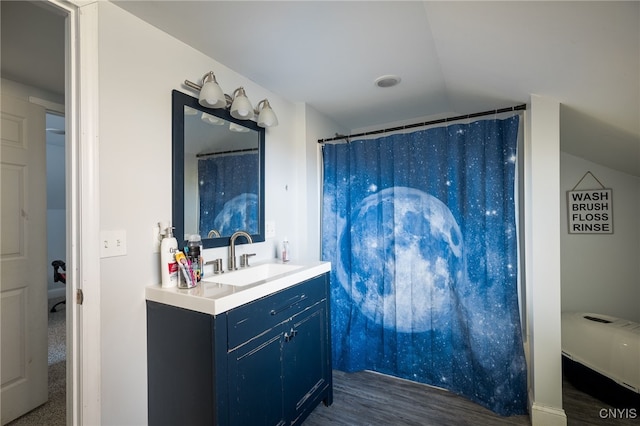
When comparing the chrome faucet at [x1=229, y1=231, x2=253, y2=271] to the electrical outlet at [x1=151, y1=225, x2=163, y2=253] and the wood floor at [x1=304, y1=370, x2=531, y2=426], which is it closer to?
the electrical outlet at [x1=151, y1=225, x2=163, y2=253]

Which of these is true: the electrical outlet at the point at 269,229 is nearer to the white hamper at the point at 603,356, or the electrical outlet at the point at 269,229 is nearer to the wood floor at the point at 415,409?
the wood floor at the point at 415,409

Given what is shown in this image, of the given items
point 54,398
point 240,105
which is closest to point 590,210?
point 240,105

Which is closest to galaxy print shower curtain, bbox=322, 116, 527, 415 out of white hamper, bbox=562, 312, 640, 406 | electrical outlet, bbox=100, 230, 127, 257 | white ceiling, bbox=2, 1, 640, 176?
white ceiling, bbox=2, 1, 640, 176

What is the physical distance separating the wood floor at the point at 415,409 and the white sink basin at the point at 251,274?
0.95m

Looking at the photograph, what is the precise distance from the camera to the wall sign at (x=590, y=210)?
2.43 meters

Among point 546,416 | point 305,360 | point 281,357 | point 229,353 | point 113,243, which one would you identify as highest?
point 113,243

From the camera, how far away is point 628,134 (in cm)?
172

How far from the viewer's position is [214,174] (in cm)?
175

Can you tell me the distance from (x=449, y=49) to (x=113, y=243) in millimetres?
1947

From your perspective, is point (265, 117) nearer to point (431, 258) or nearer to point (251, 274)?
Result: point (251, 274)

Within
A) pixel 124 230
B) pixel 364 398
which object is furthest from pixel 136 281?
pixel 364 398

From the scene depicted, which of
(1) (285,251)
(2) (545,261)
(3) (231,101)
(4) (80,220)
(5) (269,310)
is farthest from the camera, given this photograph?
(1) (285,251)

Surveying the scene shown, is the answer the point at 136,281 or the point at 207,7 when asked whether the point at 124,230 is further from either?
the point at 207,7

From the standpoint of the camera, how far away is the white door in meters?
1.72
